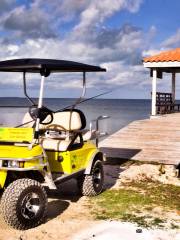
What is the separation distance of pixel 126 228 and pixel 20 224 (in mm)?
1613

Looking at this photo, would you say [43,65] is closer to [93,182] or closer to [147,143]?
[93,182]

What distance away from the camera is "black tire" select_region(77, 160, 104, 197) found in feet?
25.6

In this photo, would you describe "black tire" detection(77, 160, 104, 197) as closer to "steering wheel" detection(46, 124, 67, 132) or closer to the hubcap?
"steering wheel" detection(46, 124, 67, 132)

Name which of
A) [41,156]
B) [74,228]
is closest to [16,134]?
[41,156]

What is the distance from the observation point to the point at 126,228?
608cm

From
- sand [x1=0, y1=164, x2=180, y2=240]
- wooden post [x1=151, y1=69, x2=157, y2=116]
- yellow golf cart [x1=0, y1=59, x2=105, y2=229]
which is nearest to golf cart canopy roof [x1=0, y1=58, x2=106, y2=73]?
yellow golf cart [x1=0, y1=59, x2=105, y2=229]

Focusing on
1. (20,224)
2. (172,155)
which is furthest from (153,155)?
(20,224)

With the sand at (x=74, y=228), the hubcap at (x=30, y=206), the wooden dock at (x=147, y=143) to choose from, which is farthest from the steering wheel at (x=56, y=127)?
the wooden dock at (x=147, y=143)

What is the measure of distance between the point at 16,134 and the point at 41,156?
1.82ft

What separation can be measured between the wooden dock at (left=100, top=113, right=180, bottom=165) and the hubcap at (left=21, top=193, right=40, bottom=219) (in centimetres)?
572

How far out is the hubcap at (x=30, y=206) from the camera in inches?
231

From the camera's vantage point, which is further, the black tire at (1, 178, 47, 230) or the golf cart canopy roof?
the golf cart canopy roof

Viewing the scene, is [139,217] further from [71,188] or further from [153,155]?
[153,155]

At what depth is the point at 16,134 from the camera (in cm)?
625
